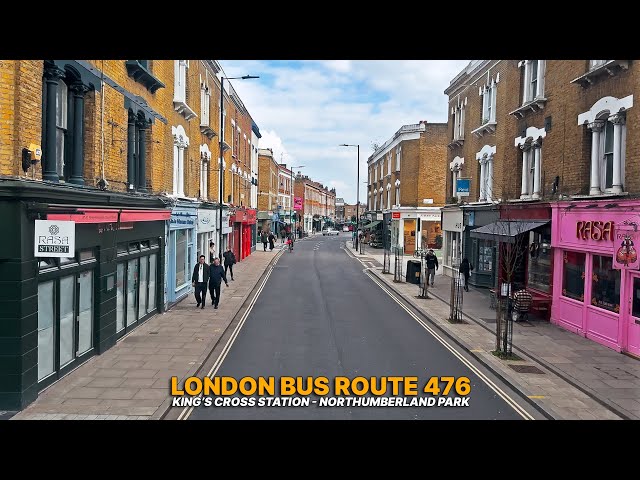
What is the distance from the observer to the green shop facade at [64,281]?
846cm

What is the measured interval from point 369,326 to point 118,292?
6.99 metres

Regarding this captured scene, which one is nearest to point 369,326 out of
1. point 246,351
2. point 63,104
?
point 246,351

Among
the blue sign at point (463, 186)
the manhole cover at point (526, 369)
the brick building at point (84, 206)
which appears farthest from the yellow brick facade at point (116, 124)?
the blue sign at point (463, 186)

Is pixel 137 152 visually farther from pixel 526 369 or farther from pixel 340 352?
pixel 526 369

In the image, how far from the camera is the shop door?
→ 1257cm

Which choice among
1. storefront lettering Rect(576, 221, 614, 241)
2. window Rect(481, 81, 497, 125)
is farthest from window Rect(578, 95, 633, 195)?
window Rect(481, 81, 497, 125)

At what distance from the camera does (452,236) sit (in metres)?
30.0

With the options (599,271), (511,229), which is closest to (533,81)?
(511,229)

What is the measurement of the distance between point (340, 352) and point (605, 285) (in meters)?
7.20

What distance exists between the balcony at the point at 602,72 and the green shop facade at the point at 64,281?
490 inches

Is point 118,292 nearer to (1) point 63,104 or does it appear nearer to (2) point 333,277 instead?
(1) point 63,104

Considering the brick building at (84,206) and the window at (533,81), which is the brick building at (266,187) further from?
the window at (533,81)

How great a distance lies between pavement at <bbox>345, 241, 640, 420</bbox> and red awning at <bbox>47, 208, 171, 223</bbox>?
868 cm

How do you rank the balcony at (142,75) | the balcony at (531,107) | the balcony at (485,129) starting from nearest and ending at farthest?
the balcony at (142,75), the balcony at (531,107), the balcony at (485,129)
